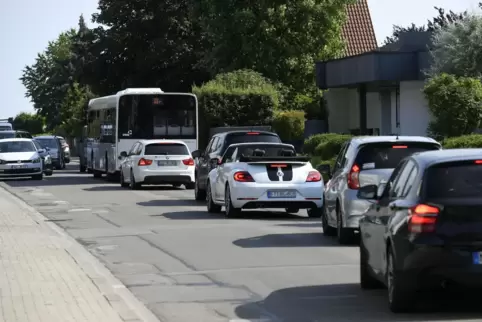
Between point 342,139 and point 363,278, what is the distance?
30.8 metres

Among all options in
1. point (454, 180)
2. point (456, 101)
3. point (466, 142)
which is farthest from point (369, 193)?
point (456, 101)

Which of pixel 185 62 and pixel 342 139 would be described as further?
pixel 185 62

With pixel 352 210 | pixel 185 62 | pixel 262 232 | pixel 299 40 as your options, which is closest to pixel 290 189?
pixel 262 232

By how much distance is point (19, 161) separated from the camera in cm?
4919

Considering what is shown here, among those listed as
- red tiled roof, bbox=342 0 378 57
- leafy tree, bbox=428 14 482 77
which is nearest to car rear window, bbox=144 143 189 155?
leafy tree, bbox=428 14 482 77

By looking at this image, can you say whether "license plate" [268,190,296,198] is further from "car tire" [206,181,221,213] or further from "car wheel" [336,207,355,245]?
"car wheel" [336,207,355,245]

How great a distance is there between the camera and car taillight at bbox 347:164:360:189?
1909 cm

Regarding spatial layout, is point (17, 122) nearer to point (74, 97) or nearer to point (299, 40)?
point (74, 97)

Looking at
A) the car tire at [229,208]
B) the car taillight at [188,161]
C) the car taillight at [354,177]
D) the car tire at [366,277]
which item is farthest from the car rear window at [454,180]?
the car taillight at [188,161]

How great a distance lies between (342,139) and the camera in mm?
44281

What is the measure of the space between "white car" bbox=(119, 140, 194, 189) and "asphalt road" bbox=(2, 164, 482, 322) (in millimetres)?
7718

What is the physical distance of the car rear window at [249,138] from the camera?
3097 centimetres

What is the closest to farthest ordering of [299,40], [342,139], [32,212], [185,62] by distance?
[32,212] → [342,139] → [299,40] → [185,62]

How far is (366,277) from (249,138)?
18.1m
